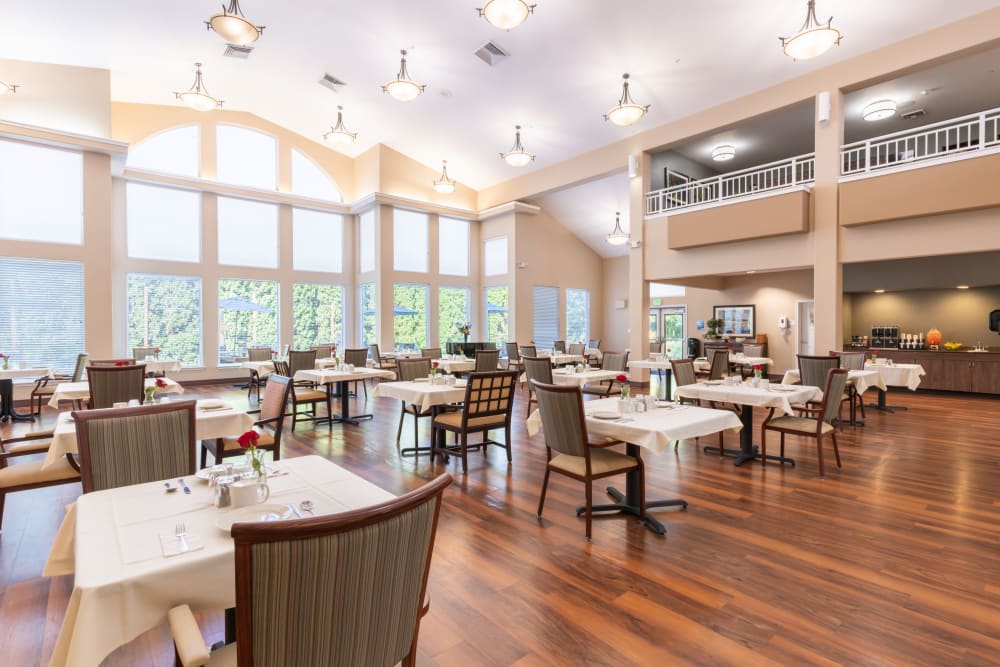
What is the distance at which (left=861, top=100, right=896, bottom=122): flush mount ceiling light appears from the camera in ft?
27.6

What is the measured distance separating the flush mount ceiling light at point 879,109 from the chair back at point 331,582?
10.6m

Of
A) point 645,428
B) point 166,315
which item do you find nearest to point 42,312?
point 166,315

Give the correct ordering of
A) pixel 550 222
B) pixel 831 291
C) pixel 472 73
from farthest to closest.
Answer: pixel 550 222, pixel 472 73, pixel 831 291

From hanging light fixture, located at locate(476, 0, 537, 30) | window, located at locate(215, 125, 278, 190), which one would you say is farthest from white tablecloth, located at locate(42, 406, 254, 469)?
window, located at locate(215, 125, 278, 190)

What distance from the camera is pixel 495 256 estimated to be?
45.8 feet

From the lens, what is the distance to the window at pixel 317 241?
40.0 ft

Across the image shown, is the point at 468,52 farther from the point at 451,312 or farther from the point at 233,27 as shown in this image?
the point at 451,312

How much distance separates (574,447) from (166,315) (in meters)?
10.6

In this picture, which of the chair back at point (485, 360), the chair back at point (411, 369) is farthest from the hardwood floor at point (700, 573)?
the chair back at point (485, 360)

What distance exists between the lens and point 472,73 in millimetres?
8852

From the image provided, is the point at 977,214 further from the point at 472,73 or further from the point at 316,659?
the point at 316,659

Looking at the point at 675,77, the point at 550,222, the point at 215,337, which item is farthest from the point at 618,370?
the point at 215,337

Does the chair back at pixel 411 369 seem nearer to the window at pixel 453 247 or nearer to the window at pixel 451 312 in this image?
the window at pixel 451 312

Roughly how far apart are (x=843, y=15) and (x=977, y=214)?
10.7 ft
